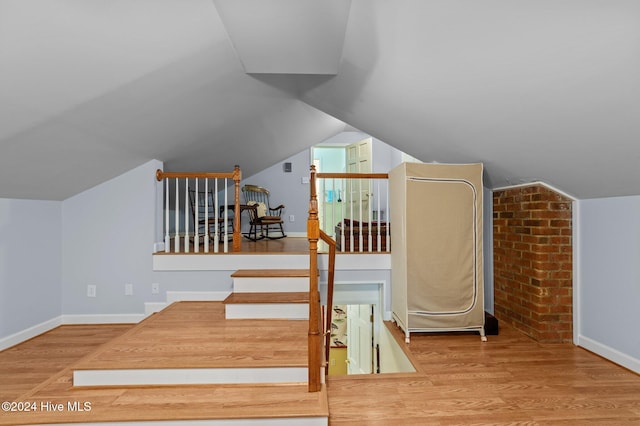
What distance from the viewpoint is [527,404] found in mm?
2119

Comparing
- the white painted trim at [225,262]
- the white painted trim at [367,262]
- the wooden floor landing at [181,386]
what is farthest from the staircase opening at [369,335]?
the wooden floor landing at [181,386]

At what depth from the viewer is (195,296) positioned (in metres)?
3.92

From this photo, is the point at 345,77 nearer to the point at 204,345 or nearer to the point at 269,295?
the point at 269,295

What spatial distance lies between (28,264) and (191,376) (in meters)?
2.33

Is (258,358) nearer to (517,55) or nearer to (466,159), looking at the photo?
(517,55)

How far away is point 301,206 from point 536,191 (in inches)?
188

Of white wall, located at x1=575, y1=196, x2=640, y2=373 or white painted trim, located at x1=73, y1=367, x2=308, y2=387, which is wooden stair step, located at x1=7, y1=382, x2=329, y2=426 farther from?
white wall, located at x1=575, y1=196, x2=640, y2=373

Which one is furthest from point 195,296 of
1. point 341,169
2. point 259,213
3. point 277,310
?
point 341,169

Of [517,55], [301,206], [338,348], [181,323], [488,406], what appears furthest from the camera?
[338,348]

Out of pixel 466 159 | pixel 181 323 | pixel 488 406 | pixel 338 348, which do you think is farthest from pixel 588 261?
pixel 338 348

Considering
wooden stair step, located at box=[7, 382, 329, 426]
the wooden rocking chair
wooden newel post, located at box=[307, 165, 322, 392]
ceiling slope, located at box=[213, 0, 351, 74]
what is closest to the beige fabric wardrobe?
ceiling slope, located at box=[213, 0, 351, 74]

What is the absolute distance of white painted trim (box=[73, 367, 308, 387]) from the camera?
7.18ft

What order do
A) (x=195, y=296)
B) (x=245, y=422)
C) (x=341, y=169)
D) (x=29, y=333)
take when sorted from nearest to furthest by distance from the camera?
(x=245, y=422) < (x=29, y=333) < (x=195, y=296) < (x=341, y=169)

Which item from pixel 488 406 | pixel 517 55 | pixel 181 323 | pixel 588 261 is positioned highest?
pixel 517 55
